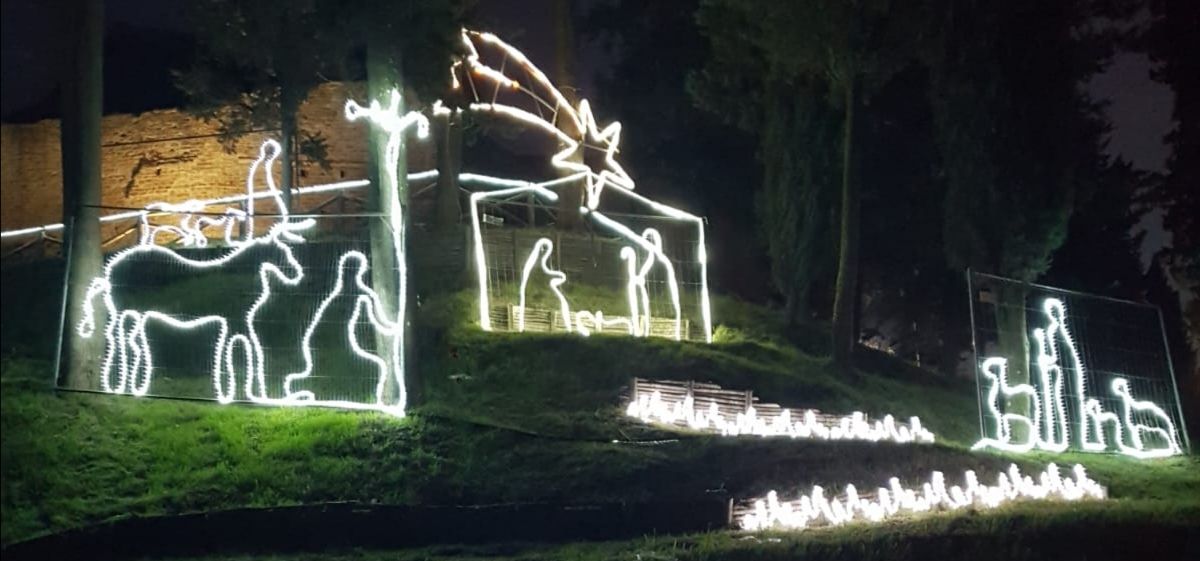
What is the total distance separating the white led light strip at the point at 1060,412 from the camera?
1763 cm

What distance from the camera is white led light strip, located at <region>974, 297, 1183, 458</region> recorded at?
57.9 ft

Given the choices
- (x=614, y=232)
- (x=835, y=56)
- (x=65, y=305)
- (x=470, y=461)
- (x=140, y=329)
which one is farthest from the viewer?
(x=835, y=56)

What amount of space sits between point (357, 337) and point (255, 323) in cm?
109

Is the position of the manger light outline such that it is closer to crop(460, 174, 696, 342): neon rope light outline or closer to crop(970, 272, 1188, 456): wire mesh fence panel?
crop(460, 174, 696, 342): neon rope light outline

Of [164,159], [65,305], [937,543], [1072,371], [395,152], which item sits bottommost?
[937,543]

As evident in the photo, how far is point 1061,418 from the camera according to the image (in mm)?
18219

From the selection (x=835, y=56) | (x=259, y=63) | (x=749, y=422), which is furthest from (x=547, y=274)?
(x=835, y=56)

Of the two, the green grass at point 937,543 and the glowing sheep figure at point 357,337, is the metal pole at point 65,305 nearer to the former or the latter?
the glowing sheep figure at point 357,337

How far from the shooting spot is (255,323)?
13477mm

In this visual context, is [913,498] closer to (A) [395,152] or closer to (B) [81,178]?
(A) [395,152]

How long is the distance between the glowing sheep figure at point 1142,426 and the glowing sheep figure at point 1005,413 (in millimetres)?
1613

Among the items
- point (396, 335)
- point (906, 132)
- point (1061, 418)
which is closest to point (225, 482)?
point (396, 335)

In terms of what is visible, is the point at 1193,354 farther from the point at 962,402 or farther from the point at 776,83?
the point at 776,83

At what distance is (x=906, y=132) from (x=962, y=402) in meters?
7.48
